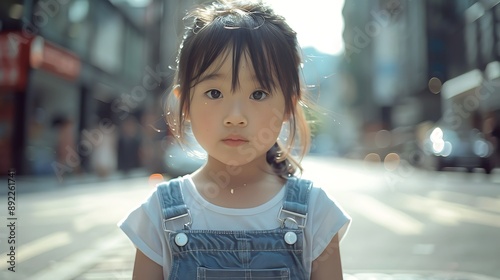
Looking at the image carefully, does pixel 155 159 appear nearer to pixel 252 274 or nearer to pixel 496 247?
pixel 496 247

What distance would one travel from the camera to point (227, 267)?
116 cm

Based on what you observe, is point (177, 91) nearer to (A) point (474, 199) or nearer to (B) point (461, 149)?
(A) point (474, 199)

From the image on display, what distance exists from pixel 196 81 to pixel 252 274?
43 centimetres

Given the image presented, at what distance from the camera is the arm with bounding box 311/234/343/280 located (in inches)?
48.6

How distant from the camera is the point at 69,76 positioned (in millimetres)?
13398

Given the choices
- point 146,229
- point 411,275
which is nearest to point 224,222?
point 146,229

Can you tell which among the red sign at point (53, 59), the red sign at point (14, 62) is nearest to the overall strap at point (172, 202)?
the red sign at point (14, 62)

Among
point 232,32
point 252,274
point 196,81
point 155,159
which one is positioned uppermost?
point 155,159

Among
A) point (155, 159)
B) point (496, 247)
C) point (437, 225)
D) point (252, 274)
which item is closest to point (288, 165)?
point (252, 274)

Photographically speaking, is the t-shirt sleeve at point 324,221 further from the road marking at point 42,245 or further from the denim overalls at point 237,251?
the road marking at point 42,245

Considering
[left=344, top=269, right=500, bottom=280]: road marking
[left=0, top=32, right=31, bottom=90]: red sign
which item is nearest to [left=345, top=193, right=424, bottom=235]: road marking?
[left=344, top=269, right=500, bottom=280]: road marking

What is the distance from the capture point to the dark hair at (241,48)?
120 cm

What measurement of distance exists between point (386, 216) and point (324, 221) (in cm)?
456

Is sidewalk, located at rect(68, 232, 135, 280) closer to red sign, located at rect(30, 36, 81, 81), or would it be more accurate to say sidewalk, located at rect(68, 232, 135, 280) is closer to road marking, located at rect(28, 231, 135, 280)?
road marking, located at rect(28, 231, 135, 280)
